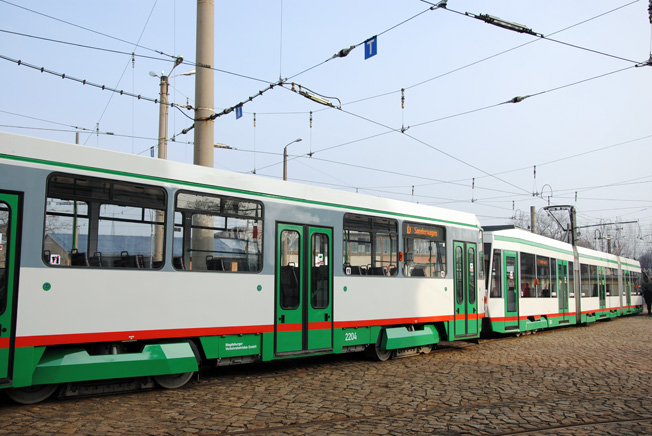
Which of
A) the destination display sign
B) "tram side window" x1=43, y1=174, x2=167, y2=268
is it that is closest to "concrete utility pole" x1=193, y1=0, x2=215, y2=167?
the destination display sign

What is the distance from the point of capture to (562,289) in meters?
20.6

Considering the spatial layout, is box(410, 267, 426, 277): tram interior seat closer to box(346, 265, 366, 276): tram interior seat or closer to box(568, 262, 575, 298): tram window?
box(346, 265, 366, 276): tram interior seat

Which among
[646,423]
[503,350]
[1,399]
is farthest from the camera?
[503,350]

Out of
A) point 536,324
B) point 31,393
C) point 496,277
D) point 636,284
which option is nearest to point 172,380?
point 31,393

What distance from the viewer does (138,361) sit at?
295 inches

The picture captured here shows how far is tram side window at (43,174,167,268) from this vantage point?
22.8 ft

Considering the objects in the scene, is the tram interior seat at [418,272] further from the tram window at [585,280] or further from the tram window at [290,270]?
the tram window at [585,280]

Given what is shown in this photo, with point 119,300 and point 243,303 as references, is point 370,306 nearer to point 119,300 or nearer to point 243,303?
point 243,303

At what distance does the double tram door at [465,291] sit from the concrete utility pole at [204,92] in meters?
6.35

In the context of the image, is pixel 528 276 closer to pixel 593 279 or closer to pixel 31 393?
pixel 593 279

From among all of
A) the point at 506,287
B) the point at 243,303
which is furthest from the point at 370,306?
the point at 506,287

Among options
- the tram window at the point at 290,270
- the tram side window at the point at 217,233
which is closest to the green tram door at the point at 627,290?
the tram window at the point at 290,270

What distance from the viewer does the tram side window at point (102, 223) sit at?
6.95 meters

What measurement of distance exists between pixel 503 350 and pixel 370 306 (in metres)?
4.63
